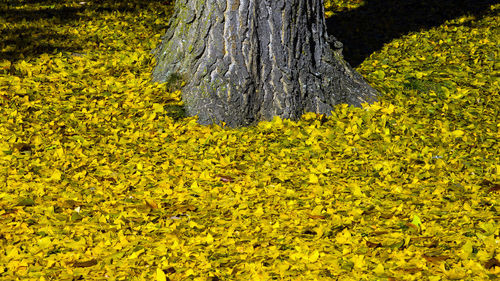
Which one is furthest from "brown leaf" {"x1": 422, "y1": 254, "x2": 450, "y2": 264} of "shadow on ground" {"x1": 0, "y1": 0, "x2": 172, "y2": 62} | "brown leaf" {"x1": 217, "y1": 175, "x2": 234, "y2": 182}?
"shadow on ground" {"x1": 0, "y1": 0, "x2": 172, "y2": 62}

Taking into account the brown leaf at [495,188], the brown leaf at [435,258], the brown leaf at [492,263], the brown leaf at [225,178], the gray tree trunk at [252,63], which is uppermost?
the gray tree trunk at [252,63]

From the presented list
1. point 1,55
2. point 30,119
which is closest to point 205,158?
point 30,119

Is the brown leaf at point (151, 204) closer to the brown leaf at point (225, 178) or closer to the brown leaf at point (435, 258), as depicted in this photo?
the brown leaf at point (225, 178)

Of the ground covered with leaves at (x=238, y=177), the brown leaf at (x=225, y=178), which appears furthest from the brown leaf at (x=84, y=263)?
the brown leaf at (x=225, y=178)

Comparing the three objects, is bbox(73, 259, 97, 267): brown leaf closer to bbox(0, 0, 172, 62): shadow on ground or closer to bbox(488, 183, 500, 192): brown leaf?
bbox(488, 183, 500, 192): brown leaf

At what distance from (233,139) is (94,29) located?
2.87 m

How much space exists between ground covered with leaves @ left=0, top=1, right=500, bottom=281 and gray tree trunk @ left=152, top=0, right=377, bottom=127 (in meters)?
0.17

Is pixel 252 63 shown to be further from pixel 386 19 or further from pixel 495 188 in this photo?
pixel 386 19

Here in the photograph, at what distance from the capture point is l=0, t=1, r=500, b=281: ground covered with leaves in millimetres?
3143

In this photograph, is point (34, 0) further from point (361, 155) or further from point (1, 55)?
point (361, 155)

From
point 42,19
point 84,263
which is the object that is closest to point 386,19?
point 42,19

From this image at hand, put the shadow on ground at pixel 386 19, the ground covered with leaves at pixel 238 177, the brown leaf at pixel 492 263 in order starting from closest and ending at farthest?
the brown leaf at pixel 492 263
the ground covered with leaves at pixel 238 177
the shadow on ground at pixel 386 19

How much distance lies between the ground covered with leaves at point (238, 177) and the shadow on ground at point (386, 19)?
1.68 feet

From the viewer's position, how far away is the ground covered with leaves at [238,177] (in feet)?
10.3
